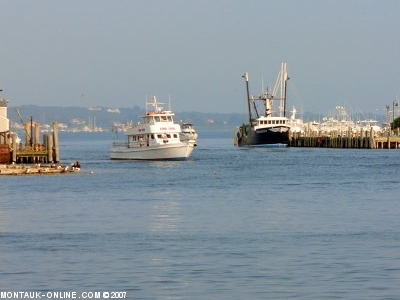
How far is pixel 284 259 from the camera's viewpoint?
33656 mm

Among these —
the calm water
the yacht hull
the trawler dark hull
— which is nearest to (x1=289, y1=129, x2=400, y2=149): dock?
the trawler dark hull

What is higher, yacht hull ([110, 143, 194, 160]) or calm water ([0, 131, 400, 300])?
yacht hull ([110, 143, 194, 160])

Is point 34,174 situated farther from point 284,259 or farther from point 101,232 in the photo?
point 284,259

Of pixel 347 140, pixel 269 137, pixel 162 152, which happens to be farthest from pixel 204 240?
pixel 269 137

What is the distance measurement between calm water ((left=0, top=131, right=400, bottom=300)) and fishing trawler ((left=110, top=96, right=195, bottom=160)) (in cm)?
3300

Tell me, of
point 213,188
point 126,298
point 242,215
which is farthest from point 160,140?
point 126,298

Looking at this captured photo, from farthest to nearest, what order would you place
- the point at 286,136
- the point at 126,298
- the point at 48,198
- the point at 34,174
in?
the point at 286,136 → the point at 34,174 → the point at 48,198 → the point at 126,298

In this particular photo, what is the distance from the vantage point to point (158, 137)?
10406 cm

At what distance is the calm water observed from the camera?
29.7 meters

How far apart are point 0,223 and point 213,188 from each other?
2408 cm

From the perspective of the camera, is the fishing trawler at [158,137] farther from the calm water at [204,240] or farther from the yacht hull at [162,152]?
the calm water at [204,240]

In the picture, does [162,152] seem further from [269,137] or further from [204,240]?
[204,240]

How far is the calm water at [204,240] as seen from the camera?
29.7 m

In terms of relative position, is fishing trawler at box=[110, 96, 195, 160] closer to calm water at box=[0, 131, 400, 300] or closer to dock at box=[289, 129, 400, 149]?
calm water at box=[0, 131, 400, 300]
